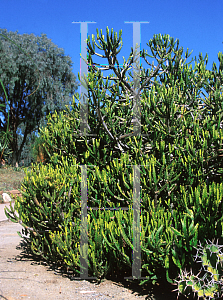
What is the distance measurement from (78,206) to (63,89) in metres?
25.1

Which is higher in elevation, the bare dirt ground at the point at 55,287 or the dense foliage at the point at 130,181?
the dense foliage at the point at 130,181

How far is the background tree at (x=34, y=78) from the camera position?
2472 centimetres

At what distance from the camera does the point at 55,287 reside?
3.95 metres

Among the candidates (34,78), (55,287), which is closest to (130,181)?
(55,287)

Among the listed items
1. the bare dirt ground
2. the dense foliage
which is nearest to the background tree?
the dense foliage

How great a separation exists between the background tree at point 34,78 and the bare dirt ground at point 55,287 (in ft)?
70.6

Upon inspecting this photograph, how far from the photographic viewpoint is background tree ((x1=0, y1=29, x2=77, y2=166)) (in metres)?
24.7

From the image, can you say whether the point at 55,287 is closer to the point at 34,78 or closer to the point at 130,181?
the point at 130,181

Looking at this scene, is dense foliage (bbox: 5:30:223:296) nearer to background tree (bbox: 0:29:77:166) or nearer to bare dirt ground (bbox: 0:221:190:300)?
bare dirt ground (bbox: 0:221:190:300)

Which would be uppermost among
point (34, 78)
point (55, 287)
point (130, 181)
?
point (34, 78)

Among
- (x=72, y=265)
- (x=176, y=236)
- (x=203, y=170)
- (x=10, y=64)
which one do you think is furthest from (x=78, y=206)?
(x=10, y=64)

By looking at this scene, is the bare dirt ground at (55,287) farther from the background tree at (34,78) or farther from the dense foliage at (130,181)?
the background tree at (34,78)

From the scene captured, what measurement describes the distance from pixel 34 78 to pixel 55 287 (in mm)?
23355

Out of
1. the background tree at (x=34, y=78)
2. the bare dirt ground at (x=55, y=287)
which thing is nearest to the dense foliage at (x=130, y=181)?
the bare dirt ground at (x=55, y=287)
